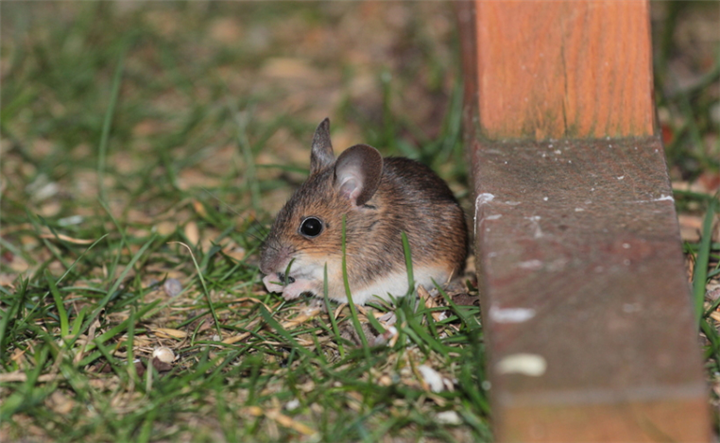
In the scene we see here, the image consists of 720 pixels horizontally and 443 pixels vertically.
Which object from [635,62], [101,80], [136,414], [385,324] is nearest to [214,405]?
[136,414]

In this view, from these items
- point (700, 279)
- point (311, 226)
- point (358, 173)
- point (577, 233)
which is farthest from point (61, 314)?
point (700, 279)

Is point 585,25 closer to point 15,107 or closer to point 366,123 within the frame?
point 366,123

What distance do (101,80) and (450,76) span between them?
10.6 feet

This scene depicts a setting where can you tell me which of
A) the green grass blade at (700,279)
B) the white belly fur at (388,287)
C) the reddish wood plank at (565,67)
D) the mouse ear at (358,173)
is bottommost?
the white belly fur at (388,287)

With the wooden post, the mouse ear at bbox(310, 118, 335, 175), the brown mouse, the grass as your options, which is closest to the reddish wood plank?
the wooden post

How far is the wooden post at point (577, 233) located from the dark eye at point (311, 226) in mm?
864

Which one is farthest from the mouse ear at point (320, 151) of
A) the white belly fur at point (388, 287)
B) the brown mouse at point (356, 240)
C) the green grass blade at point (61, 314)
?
the green grass blade at point (61, 314)

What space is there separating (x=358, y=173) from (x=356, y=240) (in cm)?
37

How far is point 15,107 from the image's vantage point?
20.5 ft

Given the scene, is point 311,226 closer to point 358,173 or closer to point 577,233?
point 358,173

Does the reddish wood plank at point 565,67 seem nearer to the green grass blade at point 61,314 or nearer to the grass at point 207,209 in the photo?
the grass at point 207,209

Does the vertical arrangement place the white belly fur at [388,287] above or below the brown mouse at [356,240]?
below

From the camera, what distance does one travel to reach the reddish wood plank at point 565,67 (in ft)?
12.5

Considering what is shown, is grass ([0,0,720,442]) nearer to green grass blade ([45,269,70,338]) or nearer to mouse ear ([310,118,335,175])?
green grass blade ([45,269,70,338])
